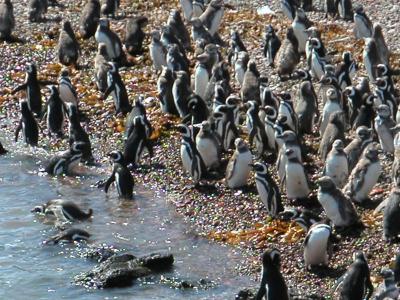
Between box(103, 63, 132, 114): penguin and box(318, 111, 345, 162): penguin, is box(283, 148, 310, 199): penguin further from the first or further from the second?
box(103, 63, 132, 114): penguin

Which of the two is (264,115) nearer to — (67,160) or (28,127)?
(67,160)

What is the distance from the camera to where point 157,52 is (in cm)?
2434

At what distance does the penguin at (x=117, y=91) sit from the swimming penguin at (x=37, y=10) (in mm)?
5551

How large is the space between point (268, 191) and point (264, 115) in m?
2.96

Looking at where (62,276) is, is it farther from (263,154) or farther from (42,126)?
(42,126)

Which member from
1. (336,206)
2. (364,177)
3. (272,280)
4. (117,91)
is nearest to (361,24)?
(117,91)

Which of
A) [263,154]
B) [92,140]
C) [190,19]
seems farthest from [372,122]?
[190,19]

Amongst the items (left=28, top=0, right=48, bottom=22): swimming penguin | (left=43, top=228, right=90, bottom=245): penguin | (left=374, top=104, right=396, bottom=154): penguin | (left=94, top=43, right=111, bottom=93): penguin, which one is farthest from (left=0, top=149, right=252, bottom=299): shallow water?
(left=28, top=0, right=48, bottom=22): swimming penguin

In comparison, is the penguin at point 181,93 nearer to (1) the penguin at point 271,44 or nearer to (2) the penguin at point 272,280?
(1) the penguin at point 271,44

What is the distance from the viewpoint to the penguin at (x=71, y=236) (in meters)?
17.9

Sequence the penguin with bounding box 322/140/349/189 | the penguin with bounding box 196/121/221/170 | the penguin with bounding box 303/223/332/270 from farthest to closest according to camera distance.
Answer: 1. the penguin with bounding box 196/121/221/170
2. the penguin with bounding box 322/140/349/189
3. the penguin with bounding box 303/223/332/270

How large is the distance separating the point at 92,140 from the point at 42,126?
1.30 metres

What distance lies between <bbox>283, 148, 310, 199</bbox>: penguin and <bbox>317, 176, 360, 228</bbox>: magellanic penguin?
3.40 ft

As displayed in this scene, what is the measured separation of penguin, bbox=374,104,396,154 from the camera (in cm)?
1908
